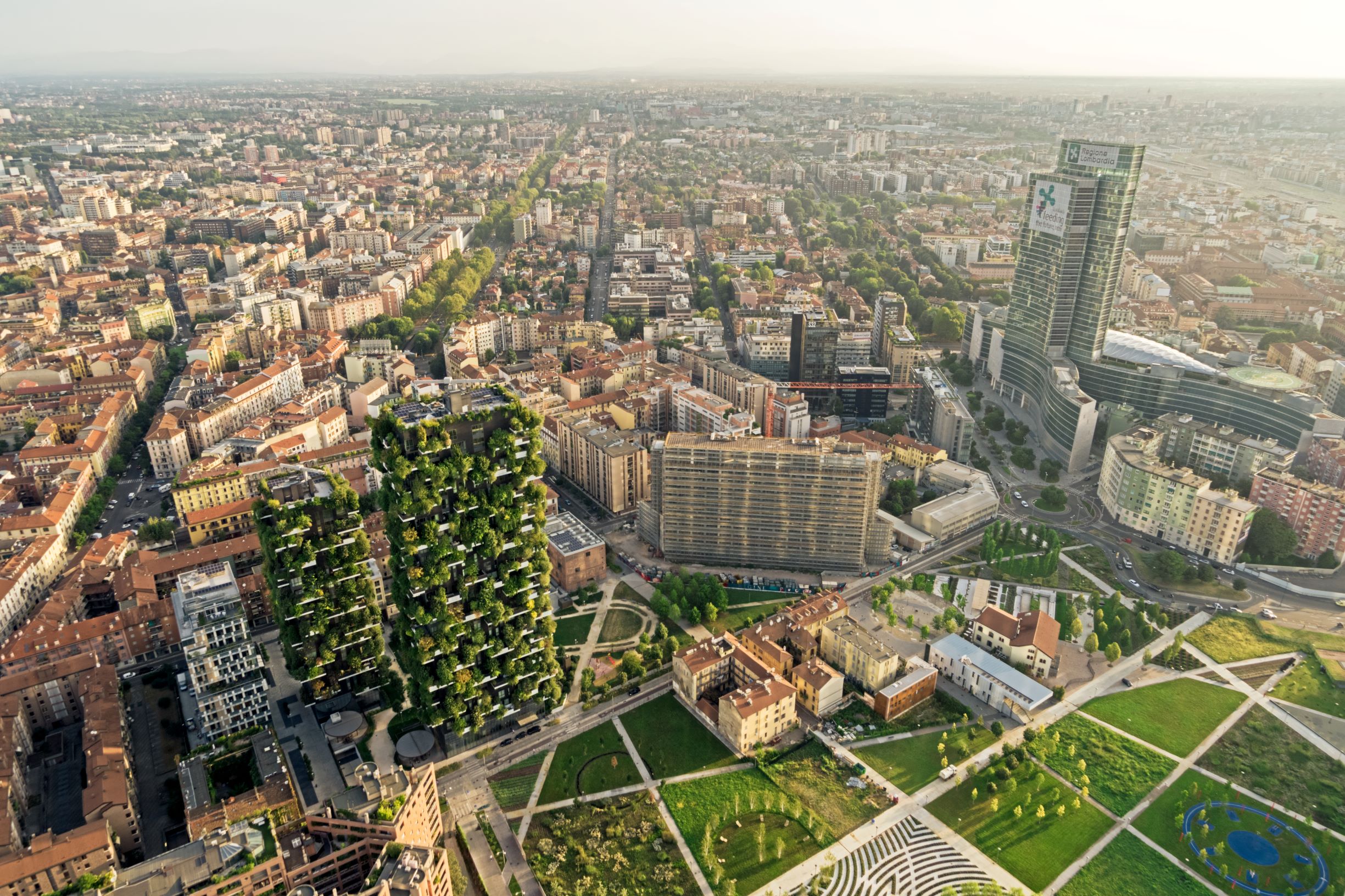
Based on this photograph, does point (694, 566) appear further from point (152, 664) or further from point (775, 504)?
point (152, 664)

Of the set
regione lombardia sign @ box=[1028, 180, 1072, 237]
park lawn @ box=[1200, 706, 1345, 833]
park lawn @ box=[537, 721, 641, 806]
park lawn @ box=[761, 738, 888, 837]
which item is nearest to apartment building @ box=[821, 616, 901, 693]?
park lawn @ box=[761, 738, 888, 837]

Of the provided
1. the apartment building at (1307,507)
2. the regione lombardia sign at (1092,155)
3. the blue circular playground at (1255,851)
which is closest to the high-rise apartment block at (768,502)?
the blue circular playground at (1255,851)

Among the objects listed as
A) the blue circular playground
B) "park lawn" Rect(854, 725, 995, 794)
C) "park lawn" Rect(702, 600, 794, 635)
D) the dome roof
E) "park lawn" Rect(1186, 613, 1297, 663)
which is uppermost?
the dome roof

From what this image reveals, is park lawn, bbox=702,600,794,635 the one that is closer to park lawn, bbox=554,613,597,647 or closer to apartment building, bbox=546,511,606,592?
park lawn, bbox=554,613,597,647

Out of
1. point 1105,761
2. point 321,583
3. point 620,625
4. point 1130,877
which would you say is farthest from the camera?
point 620,625

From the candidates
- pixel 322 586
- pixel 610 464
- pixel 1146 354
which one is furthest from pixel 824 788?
pixel 1146 354

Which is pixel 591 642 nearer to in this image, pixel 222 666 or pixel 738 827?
pixel 738 827
